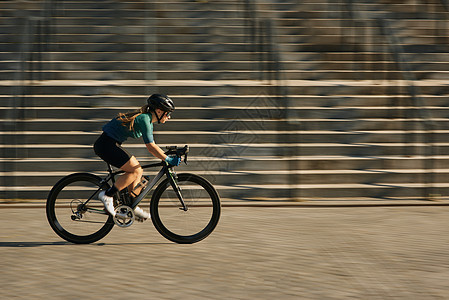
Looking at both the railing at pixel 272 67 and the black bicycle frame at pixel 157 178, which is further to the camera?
the railing at pixel 272 67

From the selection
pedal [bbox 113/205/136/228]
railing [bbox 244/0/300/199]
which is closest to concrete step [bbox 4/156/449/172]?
railing [bbox 244/0/300/199]

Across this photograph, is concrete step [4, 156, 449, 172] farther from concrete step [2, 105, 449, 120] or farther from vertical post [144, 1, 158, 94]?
vertical post [144, 1, 158, 94]

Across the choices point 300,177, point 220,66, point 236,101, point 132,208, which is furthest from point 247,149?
point 132,208

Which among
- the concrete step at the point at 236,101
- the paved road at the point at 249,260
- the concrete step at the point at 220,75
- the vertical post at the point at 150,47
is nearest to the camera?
the paved road at the point at 249,260

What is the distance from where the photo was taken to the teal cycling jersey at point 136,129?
6.72 metres

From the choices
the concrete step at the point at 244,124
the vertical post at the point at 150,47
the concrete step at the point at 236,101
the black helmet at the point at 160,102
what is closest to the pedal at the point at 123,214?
the black helmet at the point at 160,102

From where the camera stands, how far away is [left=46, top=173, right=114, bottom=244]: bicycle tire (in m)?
6.97

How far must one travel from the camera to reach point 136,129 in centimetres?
682

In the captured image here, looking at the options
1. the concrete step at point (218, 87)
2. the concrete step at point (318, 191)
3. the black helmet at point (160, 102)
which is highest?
the black helmet at point (160, 102)

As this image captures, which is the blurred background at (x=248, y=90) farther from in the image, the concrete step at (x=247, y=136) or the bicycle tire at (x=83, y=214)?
the bicycle tire at (x=83, y=214)

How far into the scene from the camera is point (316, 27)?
14.0 metres

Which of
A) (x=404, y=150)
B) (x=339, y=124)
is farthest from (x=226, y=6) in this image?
(x=404, y=150)

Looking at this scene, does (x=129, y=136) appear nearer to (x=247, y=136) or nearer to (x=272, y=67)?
(x=247, y=136)

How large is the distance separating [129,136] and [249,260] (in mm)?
1767
